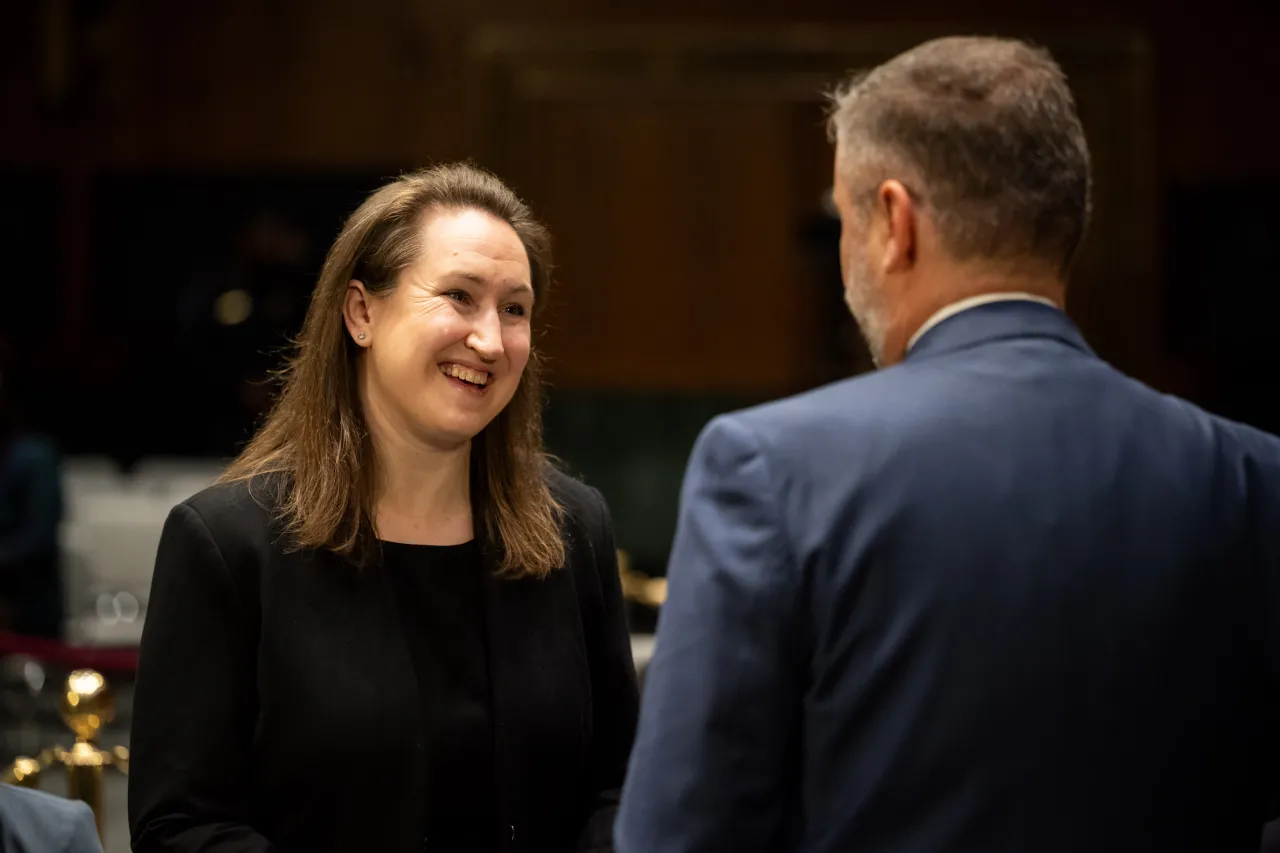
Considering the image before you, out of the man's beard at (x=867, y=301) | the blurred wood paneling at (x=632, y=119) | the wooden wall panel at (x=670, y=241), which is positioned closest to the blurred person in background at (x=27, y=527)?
the blurred wood paneling at (x=632, y=119)

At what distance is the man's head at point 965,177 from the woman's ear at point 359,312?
0.84 m

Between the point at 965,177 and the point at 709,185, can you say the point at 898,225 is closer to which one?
the point at 965,177

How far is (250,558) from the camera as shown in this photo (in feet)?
6.72

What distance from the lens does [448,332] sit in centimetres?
212

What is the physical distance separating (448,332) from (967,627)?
93 cm

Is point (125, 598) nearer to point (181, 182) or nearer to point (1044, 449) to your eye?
point (181, 182)

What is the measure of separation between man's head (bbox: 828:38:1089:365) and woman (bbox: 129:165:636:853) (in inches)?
27.8

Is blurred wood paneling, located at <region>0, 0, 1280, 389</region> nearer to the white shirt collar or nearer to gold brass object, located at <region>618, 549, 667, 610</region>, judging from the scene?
gold brass object, located at <region>618, 549, 667, 610</region>

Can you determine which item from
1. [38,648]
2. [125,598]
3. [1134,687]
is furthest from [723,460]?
[125,598]

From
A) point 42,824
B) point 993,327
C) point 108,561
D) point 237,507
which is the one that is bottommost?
point 108,561

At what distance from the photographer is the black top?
203cm

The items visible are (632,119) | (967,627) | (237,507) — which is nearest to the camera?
(967,627)

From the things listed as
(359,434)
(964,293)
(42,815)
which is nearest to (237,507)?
(359,434)

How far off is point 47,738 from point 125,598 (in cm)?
82
